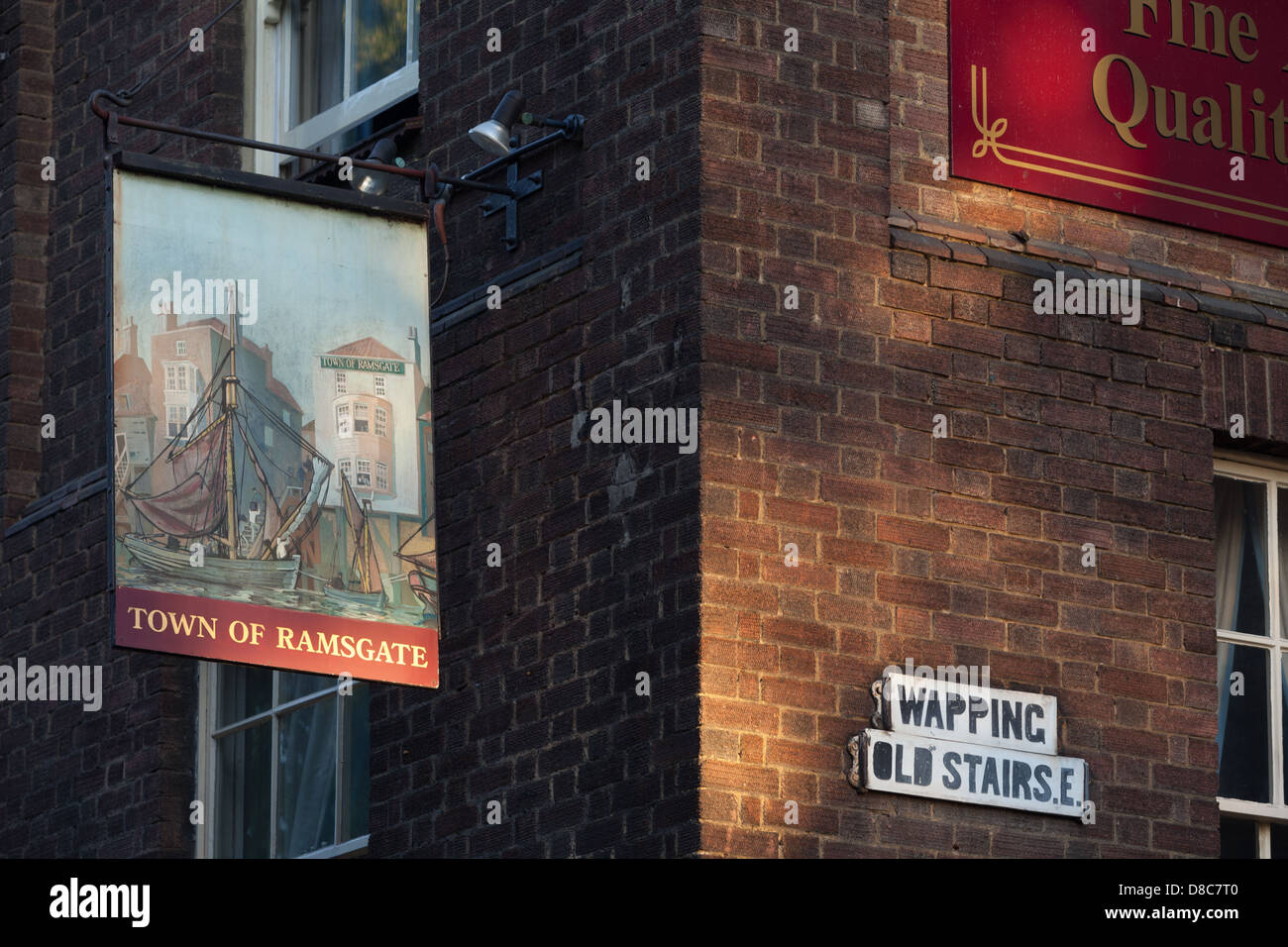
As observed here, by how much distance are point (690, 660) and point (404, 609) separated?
103cm

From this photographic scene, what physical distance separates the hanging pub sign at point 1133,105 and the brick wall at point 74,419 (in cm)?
398

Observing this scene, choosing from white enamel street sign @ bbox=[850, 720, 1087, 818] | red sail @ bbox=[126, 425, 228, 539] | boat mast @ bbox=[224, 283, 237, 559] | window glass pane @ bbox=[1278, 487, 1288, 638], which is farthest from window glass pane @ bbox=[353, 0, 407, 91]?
window glass pane @ bbox=[1278, 487, 1288, 638]

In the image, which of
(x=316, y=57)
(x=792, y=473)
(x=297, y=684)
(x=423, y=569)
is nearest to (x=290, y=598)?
(x=423, y=569)

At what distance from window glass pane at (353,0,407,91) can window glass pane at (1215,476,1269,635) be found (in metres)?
4.11

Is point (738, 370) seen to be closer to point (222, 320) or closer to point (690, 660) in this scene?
point (690, 660)

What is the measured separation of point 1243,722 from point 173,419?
4.49 meters

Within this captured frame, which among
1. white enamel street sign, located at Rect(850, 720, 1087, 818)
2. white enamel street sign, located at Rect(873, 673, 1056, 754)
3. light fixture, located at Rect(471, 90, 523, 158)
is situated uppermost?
light fixture, located at Rect(471, 90, 523, 158)

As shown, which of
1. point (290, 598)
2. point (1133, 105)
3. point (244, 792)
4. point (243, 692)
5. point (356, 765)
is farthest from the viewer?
point (243, 692)

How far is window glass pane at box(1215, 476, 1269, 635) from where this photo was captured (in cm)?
1133

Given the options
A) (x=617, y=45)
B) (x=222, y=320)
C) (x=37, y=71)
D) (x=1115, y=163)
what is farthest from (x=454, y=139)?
(x=37, y=71)

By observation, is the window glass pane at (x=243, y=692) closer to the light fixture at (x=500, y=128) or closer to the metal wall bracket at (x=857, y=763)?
the light fixture at (x=500, y=128)

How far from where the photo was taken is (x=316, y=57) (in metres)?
13.1

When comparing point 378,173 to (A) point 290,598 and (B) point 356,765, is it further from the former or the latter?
(A) point 290,598

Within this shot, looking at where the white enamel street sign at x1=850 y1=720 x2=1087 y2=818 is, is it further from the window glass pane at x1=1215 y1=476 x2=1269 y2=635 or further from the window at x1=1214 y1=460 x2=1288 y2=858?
the window glass pane at x1=1215 y1=476 x2=1269 y2=635
